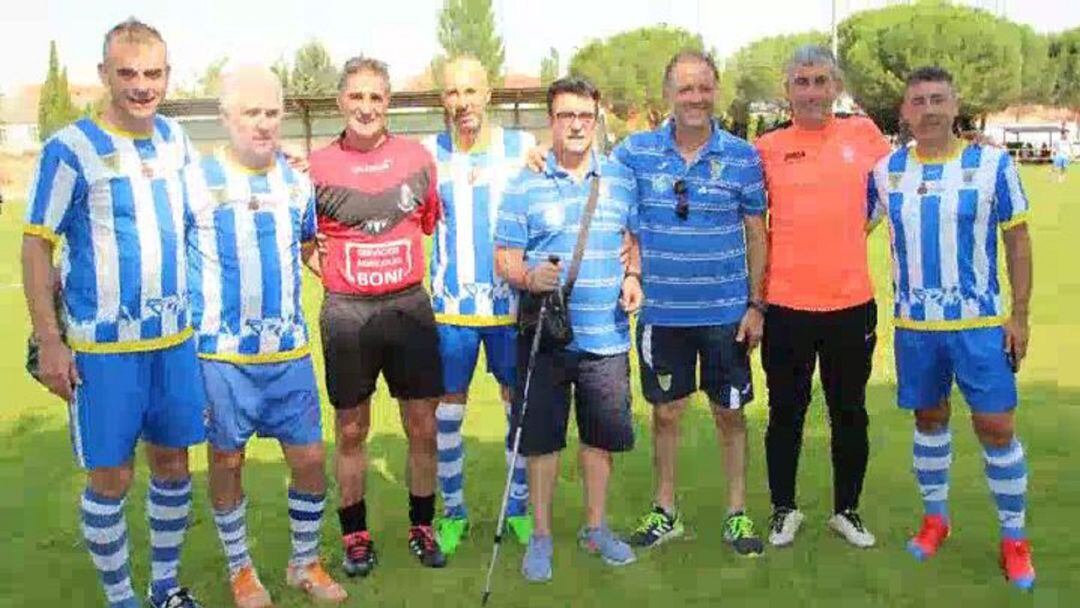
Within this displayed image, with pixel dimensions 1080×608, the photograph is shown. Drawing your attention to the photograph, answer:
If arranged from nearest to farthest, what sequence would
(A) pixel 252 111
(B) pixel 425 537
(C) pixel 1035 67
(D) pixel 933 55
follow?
(A) pixel 252 111, (B) pixel 425 537, (D) pixel 933 55, (C) pixel 1035 67

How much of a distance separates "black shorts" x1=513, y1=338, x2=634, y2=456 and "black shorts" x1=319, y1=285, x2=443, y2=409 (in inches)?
16.5

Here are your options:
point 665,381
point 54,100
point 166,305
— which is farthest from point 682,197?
point 54,100

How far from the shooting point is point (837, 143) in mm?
5328

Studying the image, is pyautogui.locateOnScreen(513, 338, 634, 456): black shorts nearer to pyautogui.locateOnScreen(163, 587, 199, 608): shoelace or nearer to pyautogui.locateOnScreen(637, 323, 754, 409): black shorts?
pyautogui.locateOnScreen(637, 323, 754, 409): black shorts

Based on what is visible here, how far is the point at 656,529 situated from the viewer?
5645 mm

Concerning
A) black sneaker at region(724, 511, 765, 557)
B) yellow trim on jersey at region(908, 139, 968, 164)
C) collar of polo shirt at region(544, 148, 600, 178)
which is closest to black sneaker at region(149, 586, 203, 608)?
collar of polo shirt at region(544, 148, 600, 178)

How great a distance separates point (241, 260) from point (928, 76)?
287 centimetres

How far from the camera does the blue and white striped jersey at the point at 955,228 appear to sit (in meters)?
4.91

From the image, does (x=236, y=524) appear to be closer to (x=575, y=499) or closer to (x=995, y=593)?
(x=575, y=499)

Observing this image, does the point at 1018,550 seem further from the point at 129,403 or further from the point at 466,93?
the point at 129,403

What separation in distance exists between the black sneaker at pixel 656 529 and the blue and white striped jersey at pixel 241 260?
1884 millimetres

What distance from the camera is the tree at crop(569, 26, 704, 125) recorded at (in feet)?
302

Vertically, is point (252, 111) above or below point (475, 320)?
above

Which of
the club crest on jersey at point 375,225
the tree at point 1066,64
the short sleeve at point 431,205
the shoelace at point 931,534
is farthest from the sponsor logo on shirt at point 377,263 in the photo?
the tree at point 1066,64
